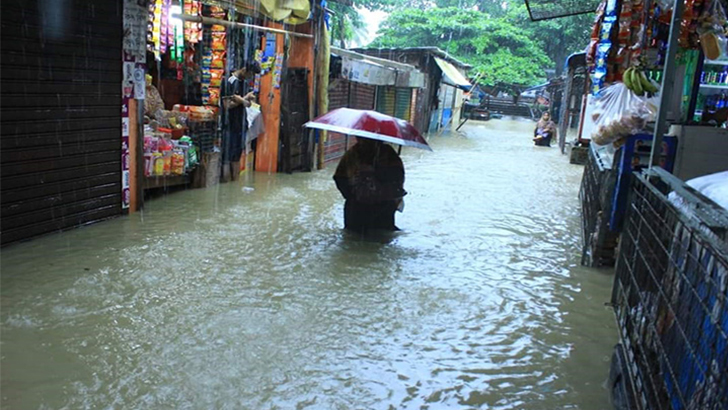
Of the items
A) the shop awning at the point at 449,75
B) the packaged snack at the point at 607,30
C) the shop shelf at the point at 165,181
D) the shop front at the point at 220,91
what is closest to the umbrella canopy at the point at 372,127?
the packaged snack at the point at 607,30

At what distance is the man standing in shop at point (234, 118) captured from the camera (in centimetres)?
1029

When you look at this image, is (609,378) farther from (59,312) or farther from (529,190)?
(529,190)

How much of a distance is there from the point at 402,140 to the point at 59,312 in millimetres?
3599

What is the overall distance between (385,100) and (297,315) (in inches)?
634

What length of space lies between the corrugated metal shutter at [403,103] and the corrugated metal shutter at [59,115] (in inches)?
606

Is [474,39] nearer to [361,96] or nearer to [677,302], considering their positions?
[361,96]

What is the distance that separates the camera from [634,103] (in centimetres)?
523

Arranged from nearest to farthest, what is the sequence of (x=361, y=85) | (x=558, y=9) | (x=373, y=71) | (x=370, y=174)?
(x=370, y=174) → (x=558, y=9) → (x=373, y=71) → (x=361, y=85)

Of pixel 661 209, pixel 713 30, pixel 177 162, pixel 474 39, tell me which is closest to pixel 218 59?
pixel 177 162

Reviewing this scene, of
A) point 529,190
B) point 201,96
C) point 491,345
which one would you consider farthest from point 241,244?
point 529,190

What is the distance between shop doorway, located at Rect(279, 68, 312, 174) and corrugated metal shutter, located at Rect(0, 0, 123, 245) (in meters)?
4.82

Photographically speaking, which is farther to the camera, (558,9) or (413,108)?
(413,108)

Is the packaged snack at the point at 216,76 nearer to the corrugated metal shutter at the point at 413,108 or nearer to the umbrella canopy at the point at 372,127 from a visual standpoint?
the umbrella canopy at the point at 372,127

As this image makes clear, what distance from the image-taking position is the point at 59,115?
639cm
